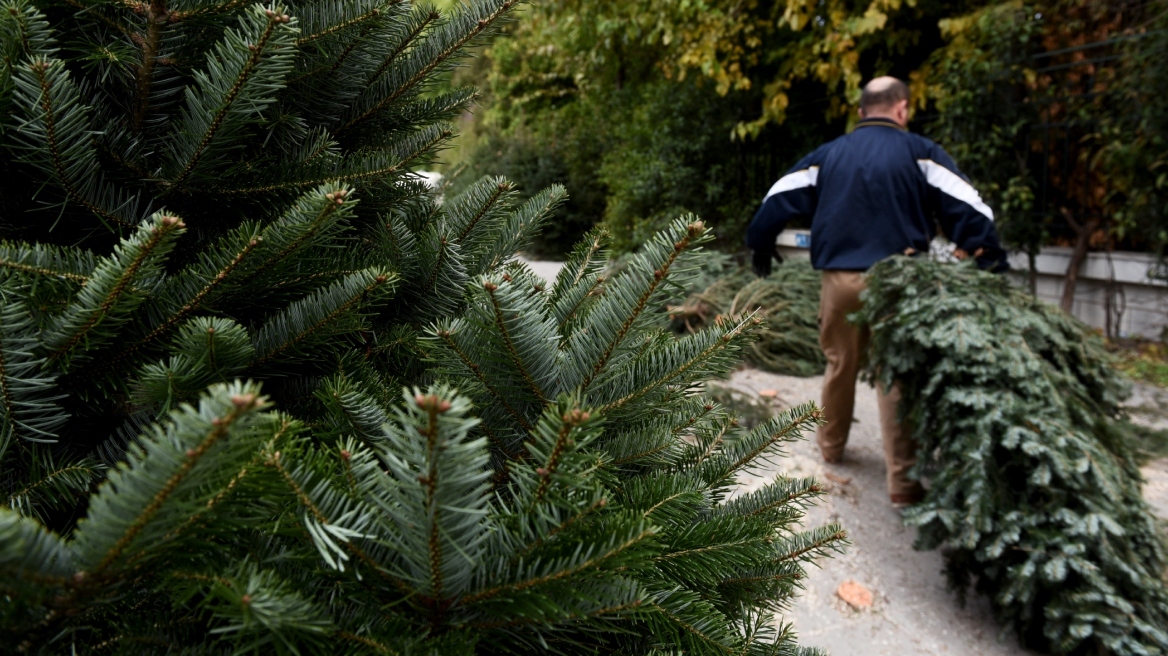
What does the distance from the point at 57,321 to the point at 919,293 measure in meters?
3.60

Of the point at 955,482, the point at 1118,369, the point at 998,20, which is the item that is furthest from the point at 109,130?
the point at 998,20

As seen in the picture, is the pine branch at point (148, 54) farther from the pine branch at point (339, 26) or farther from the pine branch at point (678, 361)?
the pine branch at point (678, 361)

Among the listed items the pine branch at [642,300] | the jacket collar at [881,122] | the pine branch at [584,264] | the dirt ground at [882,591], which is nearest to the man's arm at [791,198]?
the jacket collar at [881,122]

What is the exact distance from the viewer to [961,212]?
175 inches

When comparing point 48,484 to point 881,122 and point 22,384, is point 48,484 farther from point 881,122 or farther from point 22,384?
point 881,122

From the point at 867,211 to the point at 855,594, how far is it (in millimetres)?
2222

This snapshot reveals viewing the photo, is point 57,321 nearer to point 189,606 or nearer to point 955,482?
point 189,606

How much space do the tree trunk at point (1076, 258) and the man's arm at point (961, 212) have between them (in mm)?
4079

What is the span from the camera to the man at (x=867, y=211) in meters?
4.46

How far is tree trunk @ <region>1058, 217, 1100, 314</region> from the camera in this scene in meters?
7.66

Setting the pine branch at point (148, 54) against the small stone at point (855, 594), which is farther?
the small stone at point (855, 594)

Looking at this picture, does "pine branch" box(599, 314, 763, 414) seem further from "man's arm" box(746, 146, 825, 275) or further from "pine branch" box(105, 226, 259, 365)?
"man's arm" box(746, 146, 825, 275)

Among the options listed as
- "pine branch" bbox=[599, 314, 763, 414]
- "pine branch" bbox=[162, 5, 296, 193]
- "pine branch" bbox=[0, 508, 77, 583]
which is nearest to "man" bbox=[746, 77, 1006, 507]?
"pine branch" bbox=[599, 314, 763, 414]

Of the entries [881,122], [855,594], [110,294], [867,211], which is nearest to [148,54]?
[110,294]
